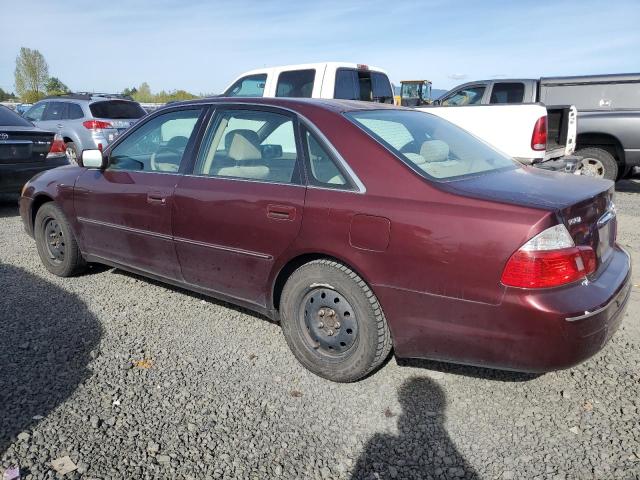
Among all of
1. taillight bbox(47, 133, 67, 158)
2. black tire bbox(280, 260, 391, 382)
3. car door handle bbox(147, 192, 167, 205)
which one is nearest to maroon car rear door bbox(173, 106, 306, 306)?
car door handle bbox(147, 192, 167, 205)

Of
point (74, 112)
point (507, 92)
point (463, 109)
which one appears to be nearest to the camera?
point (463, 109)

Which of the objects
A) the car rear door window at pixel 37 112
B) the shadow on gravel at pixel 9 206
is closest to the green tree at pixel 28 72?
the car rear door window at pixel 37 112

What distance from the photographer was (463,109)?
25.1 ft

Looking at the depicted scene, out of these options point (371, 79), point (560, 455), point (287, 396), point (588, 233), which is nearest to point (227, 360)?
point (287, 396)

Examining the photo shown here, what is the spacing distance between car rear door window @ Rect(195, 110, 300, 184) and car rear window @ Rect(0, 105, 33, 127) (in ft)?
17.7

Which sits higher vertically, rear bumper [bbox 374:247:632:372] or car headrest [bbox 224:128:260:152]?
car headrest [bbox 224:128:260:152]

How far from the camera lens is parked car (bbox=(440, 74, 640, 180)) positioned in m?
8.98

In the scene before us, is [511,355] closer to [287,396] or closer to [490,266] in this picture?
[490,266]

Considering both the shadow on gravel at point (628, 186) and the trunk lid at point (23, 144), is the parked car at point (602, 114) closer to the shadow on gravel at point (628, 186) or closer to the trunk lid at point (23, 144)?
the shadow on gravel at point (628, 186)

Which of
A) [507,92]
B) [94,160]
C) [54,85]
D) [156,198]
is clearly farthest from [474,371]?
[54,85]

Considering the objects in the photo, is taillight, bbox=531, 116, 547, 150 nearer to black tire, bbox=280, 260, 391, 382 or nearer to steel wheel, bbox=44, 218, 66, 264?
black tire, bbox=280, 260, 391, 382

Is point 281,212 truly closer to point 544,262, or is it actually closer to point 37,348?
point 544,262

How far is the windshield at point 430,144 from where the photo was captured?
2.99 metres

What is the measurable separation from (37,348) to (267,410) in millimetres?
1690
